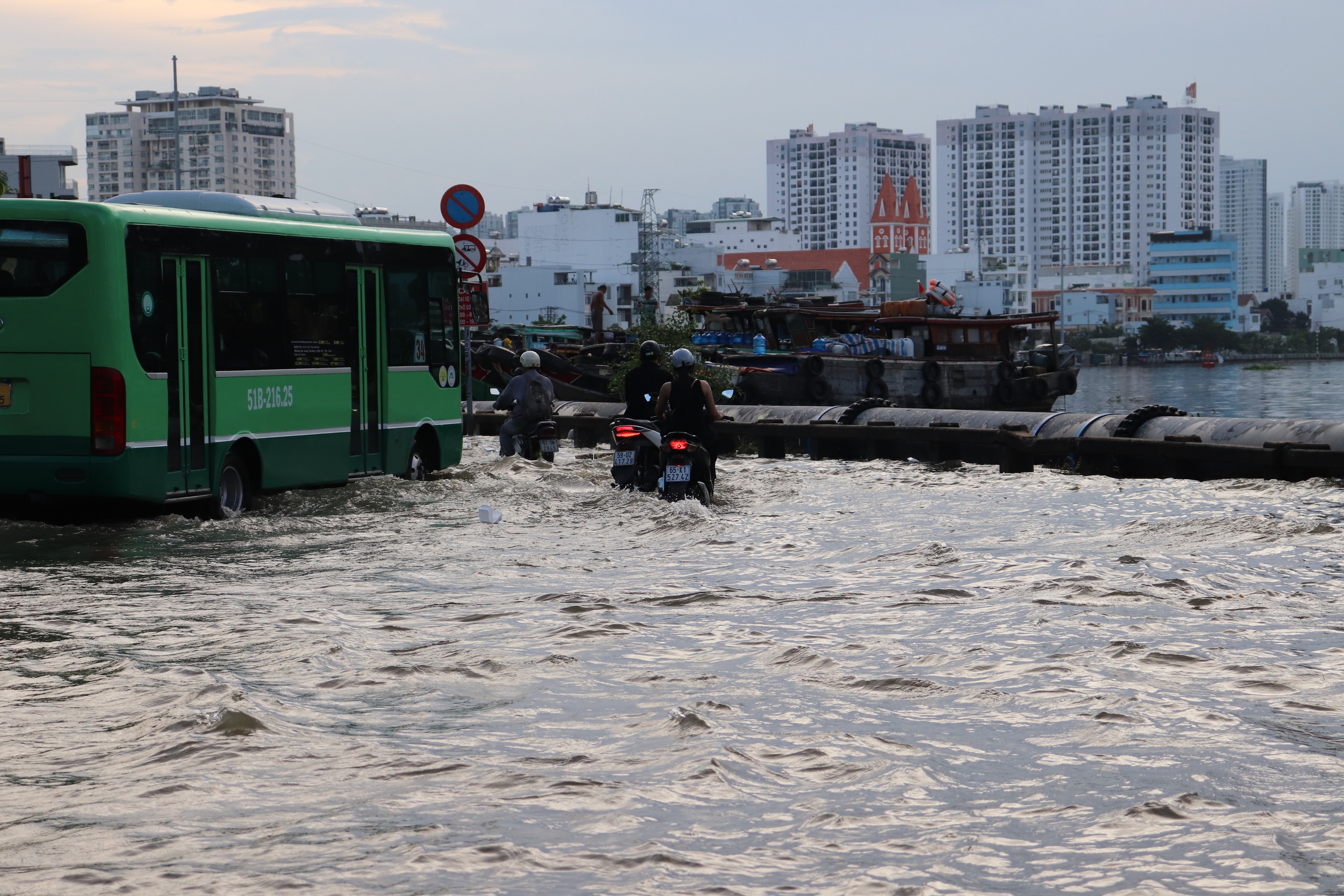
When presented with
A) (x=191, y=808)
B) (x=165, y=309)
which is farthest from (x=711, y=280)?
(x=191, y=808)

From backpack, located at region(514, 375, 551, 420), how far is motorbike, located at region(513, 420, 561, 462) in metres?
0.11

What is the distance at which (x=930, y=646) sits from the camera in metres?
7.54

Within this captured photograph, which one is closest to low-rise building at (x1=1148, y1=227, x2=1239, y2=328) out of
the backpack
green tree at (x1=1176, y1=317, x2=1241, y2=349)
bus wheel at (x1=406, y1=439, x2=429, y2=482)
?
green tree at (x1=1176, y1=317, x2=1241, y2=349)

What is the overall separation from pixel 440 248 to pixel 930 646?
952cm

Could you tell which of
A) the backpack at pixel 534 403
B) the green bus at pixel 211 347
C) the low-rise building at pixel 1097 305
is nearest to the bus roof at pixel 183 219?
the green bus at pixel 211 347

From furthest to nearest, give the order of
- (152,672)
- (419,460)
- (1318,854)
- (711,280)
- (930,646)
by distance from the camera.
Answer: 1. (711,280)
2. (419,460)
3. (930,646)
4. (152,672)
5. (1318,854)

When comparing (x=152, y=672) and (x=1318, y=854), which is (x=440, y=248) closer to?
(x=152, y=672)

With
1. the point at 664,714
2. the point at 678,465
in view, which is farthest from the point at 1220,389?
the point at 664,714

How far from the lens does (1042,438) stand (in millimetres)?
18891

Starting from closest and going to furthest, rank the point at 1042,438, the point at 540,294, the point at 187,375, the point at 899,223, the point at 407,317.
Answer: the point at 187,375 < the point at 407,317 < the point at 1042,438 < the point at 540,294 < the point at 899,223

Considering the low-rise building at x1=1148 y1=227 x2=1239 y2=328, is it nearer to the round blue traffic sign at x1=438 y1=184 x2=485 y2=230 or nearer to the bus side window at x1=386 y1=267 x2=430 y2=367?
the round blue traffic sign at x1=438 y1=184 x2=485 y2=230

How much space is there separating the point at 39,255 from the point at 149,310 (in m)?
0.86

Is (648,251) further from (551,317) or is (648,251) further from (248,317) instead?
(248,317)

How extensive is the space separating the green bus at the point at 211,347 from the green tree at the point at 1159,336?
122 metres
